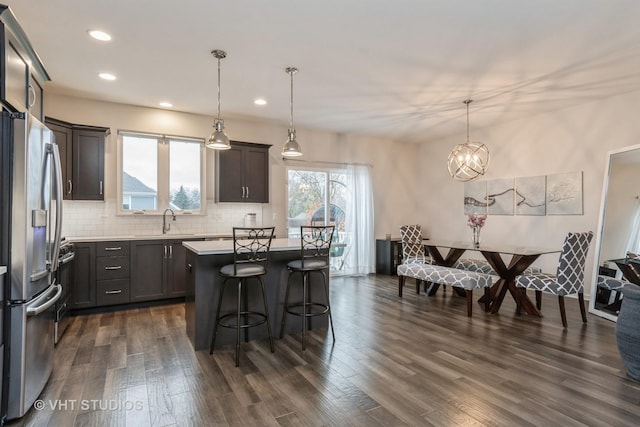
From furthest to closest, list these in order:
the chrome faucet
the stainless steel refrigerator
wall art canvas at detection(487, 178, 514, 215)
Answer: wall art canvas at detection(487, 178, 514, 215) → the chrome faucet → the stainless steel refrigerator

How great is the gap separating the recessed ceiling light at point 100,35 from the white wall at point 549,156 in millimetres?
5811

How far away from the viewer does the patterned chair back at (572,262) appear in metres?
3.77

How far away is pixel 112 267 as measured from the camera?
171 inches

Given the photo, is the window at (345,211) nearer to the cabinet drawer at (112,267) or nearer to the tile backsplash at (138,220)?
the tile backsplash at (138,220)

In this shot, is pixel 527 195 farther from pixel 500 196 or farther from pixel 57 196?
pixel 57 196

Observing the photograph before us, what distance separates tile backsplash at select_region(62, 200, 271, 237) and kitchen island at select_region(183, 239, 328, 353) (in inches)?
80.6

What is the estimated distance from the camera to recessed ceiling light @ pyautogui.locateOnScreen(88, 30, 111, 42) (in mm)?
3014

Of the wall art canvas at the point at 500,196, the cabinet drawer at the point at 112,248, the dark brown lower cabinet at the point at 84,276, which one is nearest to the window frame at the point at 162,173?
the cabinet drawer at the point at 112,248

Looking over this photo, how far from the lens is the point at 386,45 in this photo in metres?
3.24

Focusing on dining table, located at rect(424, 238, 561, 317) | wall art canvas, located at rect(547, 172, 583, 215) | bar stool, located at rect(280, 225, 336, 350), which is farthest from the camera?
wall art canvas, located at rect(547, 172, 583, 215)

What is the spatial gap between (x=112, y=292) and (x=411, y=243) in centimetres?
435

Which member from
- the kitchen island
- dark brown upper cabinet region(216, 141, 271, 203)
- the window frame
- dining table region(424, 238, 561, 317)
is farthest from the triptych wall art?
the window frame

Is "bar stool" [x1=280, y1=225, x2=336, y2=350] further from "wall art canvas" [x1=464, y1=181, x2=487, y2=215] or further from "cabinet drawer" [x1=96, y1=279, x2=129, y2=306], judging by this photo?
"wall art canvas" [x1=464, y1=181, x2=487, y2=215]

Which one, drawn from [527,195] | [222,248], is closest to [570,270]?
[527,195]
